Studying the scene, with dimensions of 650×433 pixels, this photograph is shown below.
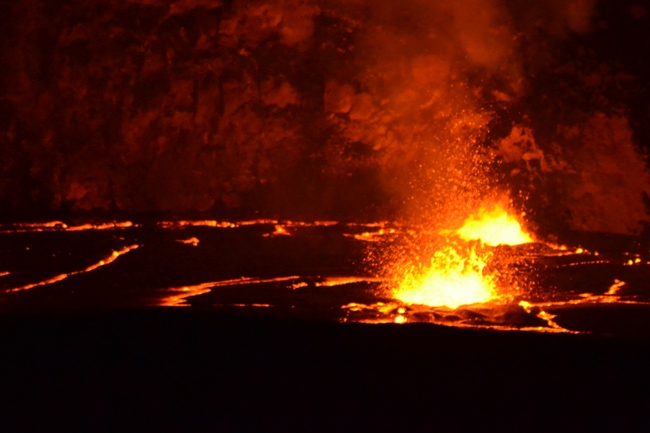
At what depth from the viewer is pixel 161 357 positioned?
4660 mm

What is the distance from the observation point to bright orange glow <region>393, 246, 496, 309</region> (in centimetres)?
703

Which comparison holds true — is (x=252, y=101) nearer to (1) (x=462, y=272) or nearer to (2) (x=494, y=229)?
(2) (x=494, y=229)

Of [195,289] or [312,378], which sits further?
[195,289]

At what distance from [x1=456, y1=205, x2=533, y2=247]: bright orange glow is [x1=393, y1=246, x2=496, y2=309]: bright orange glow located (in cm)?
171

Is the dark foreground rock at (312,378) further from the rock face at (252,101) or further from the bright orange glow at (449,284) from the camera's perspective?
the rock face at (252,101)

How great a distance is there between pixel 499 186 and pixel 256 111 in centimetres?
480

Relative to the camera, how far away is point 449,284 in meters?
7.64

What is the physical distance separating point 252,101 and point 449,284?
688 centimetres

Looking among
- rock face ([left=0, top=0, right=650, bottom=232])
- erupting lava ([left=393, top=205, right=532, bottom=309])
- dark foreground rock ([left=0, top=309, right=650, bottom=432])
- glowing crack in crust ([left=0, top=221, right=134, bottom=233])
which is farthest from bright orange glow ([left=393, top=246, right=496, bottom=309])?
glowing crack in crust ([left=0, top=221, right=134, bottom=233])

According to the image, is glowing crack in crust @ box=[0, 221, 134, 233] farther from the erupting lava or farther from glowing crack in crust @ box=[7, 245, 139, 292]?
the erupting lava

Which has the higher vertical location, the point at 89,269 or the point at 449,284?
the point at 89,269

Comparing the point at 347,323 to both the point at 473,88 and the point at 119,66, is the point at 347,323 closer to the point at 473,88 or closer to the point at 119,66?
the point at 473,88

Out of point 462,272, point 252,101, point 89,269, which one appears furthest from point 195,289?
point 252,101

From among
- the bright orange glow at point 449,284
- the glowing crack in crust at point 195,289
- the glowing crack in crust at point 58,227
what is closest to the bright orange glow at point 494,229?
the bright orange glow at point 449,284
